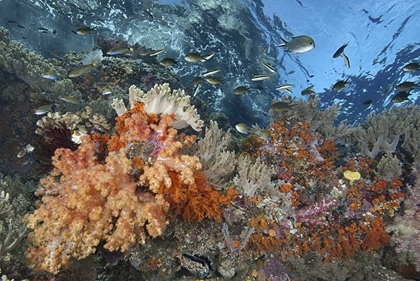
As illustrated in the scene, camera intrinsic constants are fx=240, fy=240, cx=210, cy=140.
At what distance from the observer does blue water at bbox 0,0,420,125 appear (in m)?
17.1

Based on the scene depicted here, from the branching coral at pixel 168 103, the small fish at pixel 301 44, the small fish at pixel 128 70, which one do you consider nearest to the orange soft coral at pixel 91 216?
the branching coral at pixel 168 103

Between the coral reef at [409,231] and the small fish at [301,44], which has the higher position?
the small fish at [301,44]

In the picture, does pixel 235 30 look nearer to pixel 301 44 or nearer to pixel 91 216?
pixel 301 44

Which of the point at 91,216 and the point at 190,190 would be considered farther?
the point at 190,190

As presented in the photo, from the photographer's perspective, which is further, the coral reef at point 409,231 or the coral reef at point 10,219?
the coral reef at point 409,231

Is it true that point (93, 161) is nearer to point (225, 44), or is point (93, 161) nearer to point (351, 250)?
point (351, 250)

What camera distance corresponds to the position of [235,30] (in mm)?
19859

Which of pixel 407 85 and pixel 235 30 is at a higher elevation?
pixel 235 30

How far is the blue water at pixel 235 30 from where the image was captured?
17.1 m

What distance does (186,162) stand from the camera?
9.39ft

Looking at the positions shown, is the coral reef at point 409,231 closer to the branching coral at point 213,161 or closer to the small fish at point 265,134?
the small fish at point 265,134

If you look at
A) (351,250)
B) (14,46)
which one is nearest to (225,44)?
(14,46)

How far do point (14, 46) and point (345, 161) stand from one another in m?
9.06

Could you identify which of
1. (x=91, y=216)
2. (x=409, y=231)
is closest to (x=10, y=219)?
(x=91, y=216)
